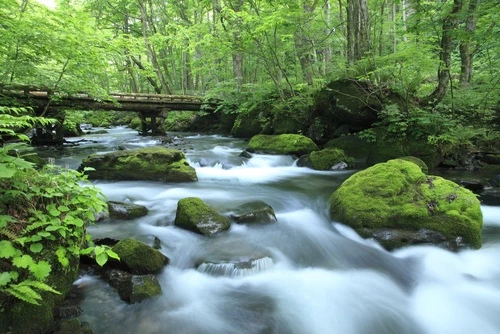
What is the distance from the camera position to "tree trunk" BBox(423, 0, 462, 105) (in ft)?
23.2

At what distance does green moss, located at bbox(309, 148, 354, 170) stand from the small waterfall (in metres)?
5.49

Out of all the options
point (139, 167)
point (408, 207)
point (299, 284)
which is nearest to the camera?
point (299, 284)

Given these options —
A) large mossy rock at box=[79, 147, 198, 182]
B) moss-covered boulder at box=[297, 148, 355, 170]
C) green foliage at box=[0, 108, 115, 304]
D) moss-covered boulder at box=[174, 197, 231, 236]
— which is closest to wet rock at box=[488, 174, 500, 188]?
moss-covered boulder at box=[297, 148, 355, 170]

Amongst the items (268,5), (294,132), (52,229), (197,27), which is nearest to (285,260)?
(52,229)

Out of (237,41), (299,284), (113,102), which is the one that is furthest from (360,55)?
(113,102)

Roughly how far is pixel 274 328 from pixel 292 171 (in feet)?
21.4

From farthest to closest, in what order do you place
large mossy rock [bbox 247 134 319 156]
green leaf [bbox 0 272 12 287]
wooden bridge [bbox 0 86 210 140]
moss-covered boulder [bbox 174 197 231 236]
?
large mossy rock [bbox 247 134 319 156]
wooden bridge [bbox 0 86 210 140]
moss-covered boulder [bbox 174 197 231 236]
green leaf [bbox 0 272 12 287]

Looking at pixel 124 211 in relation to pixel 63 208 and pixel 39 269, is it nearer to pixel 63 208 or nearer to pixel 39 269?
pixel 63 208

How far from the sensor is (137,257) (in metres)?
3.61

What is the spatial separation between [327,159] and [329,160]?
0.07 m

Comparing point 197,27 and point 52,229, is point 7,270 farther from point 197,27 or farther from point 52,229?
point 197,27

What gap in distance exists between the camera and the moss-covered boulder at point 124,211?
5160 millimetres

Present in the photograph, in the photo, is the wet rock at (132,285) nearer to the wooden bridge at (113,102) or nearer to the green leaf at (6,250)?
the green leaf at (6,250)

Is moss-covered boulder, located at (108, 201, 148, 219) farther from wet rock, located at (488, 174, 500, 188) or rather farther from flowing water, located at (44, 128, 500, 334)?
wet rock, located at (488, 174, 500, 188)
